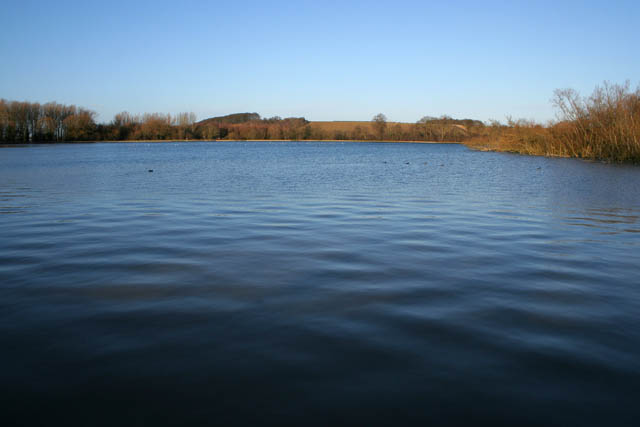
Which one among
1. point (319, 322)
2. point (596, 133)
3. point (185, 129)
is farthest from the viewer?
point (185, 129)

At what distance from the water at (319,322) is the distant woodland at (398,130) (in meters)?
26.9

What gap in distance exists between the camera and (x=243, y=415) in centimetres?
278

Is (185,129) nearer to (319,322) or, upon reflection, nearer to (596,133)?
(596,133)

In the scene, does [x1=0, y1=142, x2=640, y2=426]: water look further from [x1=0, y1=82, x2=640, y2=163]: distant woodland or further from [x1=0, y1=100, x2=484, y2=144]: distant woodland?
[x1=0, y1=100, x2=484, y2=144]: distant woodland

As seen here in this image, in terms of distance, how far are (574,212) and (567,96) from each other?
93.6 ft

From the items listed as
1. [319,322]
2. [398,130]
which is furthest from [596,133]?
[398,130]

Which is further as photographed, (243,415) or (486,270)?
(486,270)

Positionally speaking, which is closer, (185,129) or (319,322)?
(319,322)

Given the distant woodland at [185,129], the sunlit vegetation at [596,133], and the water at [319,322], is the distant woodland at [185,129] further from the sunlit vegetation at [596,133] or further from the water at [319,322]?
the water at [319,322]

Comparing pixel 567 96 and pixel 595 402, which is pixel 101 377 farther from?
pixel 567 96

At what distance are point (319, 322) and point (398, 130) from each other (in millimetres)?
135244

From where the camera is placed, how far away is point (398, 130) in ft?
442

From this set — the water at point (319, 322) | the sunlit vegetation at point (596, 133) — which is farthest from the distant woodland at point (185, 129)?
the water at point (319, 322)

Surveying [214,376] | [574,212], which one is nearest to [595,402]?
[214,376]
